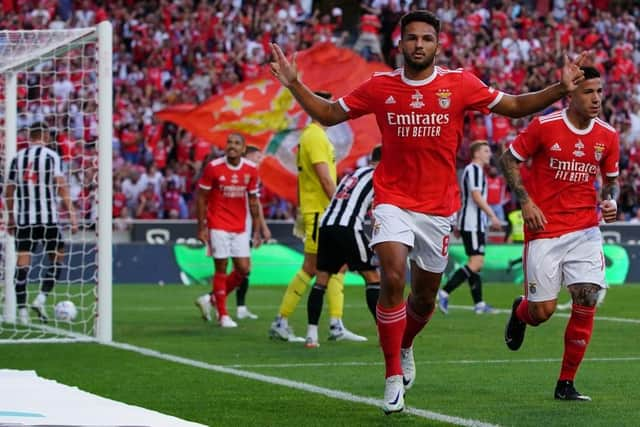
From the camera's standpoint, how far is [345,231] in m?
11.9

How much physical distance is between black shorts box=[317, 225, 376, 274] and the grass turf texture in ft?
2.38

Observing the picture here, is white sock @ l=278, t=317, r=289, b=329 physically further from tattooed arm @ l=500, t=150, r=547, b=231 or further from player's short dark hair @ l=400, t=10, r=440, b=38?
player's short dark hair @ l=400, t=10, r=440, b=38

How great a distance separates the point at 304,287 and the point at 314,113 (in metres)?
5.13

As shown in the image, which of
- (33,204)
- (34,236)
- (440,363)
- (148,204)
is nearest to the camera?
(440,363)

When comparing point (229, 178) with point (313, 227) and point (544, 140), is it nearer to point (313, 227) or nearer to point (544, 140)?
point (313, 227)

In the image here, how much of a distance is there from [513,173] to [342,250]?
11.6ft

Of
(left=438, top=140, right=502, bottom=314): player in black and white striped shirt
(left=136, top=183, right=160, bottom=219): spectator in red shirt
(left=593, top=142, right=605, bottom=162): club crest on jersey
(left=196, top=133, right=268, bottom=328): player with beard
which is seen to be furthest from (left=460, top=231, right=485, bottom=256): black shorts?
(left=136, top=183, right=160, bottom=219): spectator in red shirt

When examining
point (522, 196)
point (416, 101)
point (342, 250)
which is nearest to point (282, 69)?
point (416, 101)

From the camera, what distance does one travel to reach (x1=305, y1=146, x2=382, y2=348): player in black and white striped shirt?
1198 centimetres

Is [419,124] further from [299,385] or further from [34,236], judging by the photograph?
[34,236]

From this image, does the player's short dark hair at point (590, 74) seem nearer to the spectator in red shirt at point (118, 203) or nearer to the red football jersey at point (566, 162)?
the red football jersey at point (566, 162)

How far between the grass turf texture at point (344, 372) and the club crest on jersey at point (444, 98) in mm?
1755

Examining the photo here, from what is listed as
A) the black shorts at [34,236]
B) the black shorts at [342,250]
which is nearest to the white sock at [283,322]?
the black shorts at [342,250]

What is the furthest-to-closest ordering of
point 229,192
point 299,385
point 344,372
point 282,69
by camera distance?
point 229,192
point 344,372
point 299,385
point 282,69
